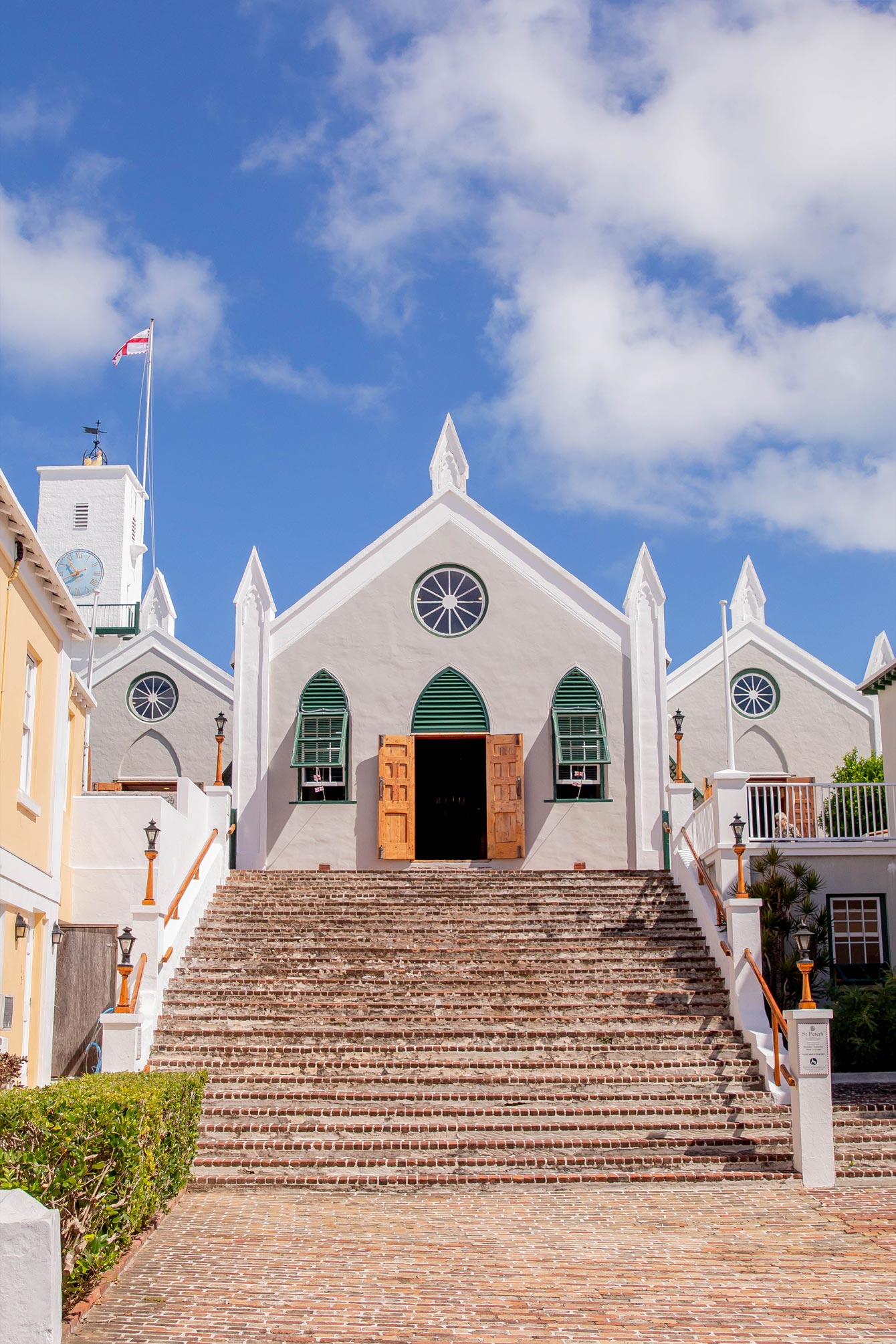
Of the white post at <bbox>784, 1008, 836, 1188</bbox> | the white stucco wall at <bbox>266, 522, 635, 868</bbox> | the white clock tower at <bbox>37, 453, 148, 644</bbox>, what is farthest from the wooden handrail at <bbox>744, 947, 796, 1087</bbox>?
the white clock tower at <bbox>37, 453, 148, 644</bbox>

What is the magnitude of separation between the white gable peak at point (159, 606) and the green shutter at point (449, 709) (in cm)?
1077

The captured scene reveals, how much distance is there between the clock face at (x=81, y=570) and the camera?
112ft

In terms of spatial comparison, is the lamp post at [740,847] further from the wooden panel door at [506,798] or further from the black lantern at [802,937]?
the wooden panel door at [506,798]

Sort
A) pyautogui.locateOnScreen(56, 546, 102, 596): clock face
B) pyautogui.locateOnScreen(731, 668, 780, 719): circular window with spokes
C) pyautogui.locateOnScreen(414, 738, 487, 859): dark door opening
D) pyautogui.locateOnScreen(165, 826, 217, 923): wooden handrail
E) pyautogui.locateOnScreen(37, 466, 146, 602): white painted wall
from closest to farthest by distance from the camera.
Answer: pyautogui.locateOnScreen(165, 826, 217, 923): wooden handrail, pyautogui.locateOnScreen(414, 738, 487, 859): dark door opening, pyautogui.locateOnScreen(731, 668, 780, 719): circular window with spokes, pyautogui.locateOnScreen(56, 546, 102, 596): clock face, pyautogui.locateOnScreen(37, 466, 146, 602): white painted wall

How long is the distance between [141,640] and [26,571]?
1420 cm

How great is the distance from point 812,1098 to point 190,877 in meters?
9.01

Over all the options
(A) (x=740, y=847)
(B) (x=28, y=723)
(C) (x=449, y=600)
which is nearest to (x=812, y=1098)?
(A) (x=740, y=847)

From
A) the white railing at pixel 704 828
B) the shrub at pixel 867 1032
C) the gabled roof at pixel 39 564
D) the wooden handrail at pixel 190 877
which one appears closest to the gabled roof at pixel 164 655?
the wooden handrail at pixel 190 877

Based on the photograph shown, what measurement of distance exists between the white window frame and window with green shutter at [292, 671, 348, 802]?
6.69m

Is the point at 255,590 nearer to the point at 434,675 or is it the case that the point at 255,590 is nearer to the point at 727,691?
the point at 434,675

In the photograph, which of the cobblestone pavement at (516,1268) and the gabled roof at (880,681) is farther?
the gabled roof at (880,681)

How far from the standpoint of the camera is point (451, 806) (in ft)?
87.0

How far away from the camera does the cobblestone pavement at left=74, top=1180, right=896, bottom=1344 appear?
7.25 m

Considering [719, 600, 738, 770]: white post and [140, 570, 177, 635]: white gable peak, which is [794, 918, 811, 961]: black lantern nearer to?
[719, 600, 738, 770]: white post
